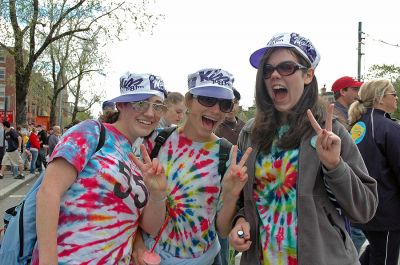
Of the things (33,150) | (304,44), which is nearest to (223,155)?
(304,44)

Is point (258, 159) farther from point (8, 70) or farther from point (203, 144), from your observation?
point (8, 70)

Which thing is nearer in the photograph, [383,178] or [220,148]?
[220,148]

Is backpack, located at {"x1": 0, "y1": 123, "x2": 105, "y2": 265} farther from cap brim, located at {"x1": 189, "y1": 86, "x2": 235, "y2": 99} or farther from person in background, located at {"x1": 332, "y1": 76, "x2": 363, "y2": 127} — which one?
person in background, located at {"x1": 332, "y1": 76, "x2": 363, "y2": 127}

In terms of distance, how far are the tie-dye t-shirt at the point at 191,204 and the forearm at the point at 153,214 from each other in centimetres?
19

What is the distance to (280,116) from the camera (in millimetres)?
2402

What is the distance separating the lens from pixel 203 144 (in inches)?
109

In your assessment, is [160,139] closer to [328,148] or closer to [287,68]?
[287,68]

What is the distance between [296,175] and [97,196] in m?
0.99

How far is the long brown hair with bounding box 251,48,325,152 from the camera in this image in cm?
220

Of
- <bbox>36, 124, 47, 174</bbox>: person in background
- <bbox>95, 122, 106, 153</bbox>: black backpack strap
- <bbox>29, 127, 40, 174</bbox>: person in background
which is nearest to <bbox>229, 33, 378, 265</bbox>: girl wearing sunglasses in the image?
<bbox>95, 122, 106, 153</bbox>: black backpack strap

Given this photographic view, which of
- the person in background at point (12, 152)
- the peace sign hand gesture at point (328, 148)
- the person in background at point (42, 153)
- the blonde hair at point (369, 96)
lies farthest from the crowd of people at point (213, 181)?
the person in background at point (42, 153)

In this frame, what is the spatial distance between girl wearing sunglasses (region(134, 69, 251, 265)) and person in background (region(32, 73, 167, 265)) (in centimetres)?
24

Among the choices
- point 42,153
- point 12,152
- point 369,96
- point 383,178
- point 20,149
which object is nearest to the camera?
point 383,178

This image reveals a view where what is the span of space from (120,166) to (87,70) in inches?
1506
